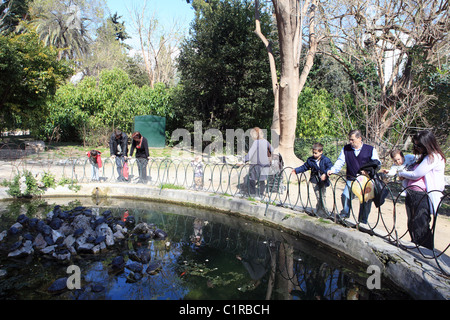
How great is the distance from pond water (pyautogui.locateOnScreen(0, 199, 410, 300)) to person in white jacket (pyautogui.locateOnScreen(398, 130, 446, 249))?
2.47 ft

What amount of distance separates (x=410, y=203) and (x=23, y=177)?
322 inches

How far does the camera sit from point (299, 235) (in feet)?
18.0

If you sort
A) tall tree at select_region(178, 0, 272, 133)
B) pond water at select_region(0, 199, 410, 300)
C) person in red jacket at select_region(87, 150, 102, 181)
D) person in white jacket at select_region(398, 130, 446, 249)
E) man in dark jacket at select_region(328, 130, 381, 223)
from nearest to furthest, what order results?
pond water at select_region(0, 199, 410, 300) → person in white jacket at select_region(398, 130, 446, 249) → man in dark jacket at select_region(328, 130, 381, 223) → person in red jacket at select_region(87, 150, 102, 181) → tall tree at select_region(178, 0, 272, 133)

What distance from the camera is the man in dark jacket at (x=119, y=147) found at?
8.66 meters

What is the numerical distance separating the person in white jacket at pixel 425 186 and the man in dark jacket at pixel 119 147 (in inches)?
271

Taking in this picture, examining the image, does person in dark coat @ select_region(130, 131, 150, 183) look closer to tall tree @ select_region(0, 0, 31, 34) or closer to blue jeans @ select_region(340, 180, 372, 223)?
blue jeans @ select_region(340, 180, 372, 223)

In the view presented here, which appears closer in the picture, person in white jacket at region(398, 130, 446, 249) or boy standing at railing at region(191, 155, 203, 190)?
person in white jacket at region(398, 130, 446, 249)

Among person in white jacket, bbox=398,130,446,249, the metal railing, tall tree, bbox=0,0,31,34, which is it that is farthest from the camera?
tall tree, bbox=0,0,31,34

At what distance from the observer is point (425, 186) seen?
393 cm

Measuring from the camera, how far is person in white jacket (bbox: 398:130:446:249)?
3775mm

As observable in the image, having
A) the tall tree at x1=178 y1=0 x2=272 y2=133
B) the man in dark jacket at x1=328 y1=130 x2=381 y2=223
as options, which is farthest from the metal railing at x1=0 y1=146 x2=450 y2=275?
the tall tree at x1=178 y1=0 x2=272 y2=133

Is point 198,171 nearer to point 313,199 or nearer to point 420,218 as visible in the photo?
point 313,199

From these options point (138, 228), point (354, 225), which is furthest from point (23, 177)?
point (354, 225)

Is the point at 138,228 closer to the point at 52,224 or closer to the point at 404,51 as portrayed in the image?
the point at 52,224
